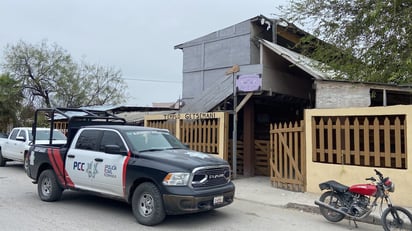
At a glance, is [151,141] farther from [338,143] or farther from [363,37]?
[363,37]

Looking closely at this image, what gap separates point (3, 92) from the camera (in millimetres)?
24391

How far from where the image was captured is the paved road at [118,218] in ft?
20.1

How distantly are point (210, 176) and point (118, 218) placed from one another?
1.90 meters

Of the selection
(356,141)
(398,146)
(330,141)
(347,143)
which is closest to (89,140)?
(330,141)

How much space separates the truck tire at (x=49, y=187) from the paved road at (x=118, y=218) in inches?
6.1

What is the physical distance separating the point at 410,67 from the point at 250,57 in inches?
203

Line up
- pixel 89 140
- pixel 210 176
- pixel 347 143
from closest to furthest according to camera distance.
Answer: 1. pixel 210 176
2. pixel 89 140
3. pixel 347 143

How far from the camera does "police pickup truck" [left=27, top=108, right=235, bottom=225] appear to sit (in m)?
6.05

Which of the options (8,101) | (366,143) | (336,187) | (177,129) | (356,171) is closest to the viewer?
(336,187)

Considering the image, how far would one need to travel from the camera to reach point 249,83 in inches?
461

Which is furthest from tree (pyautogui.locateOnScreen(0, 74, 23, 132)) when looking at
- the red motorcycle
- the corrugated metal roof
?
the red motorcycle

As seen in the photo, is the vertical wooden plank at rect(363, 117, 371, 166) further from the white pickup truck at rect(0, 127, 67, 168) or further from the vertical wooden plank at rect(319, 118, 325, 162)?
the white pickup truck at rect(0, 127, 67, 168)

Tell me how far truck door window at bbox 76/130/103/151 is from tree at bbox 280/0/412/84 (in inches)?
272

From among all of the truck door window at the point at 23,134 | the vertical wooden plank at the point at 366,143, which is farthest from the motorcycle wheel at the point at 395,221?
the truck door window at the point at 23,134
